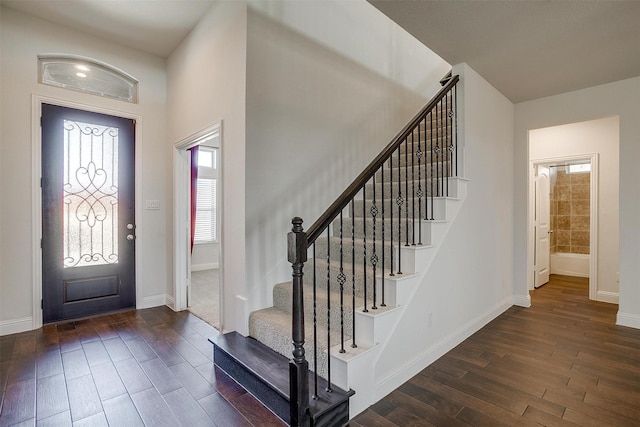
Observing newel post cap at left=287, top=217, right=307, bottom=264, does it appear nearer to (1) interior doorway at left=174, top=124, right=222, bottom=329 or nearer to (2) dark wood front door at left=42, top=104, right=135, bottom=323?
(1) interior doorway at left=174, top=124, right=222, bottom=329

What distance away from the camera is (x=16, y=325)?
3.22 meters

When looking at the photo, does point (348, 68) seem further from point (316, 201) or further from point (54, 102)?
point (54, 102)

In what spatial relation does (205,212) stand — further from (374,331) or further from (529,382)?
(529,382)

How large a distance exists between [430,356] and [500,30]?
2.69 metres

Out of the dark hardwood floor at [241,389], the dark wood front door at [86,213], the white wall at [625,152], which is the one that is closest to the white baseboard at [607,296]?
the white wall at [625,152]

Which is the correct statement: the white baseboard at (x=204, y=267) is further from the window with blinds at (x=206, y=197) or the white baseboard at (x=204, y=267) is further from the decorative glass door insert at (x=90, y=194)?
the decorative glass door insert at (x=90, y=194)

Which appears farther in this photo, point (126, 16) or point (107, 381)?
point (126, 16)

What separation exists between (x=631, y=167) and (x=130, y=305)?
19.9 ft

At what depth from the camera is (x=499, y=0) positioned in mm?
2137

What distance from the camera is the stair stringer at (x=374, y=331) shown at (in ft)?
6.34

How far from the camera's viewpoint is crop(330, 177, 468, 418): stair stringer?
1.93 m

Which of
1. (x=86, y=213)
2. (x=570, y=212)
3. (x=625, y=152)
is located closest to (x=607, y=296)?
(x=625, y=152)

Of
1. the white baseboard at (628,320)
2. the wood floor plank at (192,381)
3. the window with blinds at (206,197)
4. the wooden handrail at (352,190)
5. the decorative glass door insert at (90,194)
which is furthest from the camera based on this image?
the window with blinds at (206,197)

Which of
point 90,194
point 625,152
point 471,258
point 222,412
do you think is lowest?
point 222,412
